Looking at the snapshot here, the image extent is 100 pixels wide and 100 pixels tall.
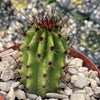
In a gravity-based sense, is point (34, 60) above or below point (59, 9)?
below

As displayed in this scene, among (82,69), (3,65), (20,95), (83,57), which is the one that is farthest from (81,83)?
(3,65)

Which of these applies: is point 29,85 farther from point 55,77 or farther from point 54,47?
point 54,47

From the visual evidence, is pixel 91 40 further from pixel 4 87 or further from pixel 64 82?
pixel 4 87

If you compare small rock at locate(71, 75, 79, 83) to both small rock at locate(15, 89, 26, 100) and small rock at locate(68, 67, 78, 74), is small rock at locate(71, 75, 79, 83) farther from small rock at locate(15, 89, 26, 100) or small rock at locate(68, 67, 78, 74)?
small rock at locate(15, 89, 26, 100)

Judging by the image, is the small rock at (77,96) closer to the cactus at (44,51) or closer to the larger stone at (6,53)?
the cactus at (44,51)

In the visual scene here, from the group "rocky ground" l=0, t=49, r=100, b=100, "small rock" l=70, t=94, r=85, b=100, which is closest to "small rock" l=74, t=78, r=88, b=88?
"rocky ground" l=0, t=49, r=100, b=100

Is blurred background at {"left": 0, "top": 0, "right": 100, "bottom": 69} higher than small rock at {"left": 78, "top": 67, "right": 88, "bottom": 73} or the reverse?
higher

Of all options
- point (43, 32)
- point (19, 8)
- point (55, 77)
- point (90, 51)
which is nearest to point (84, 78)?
point (55, 77)
